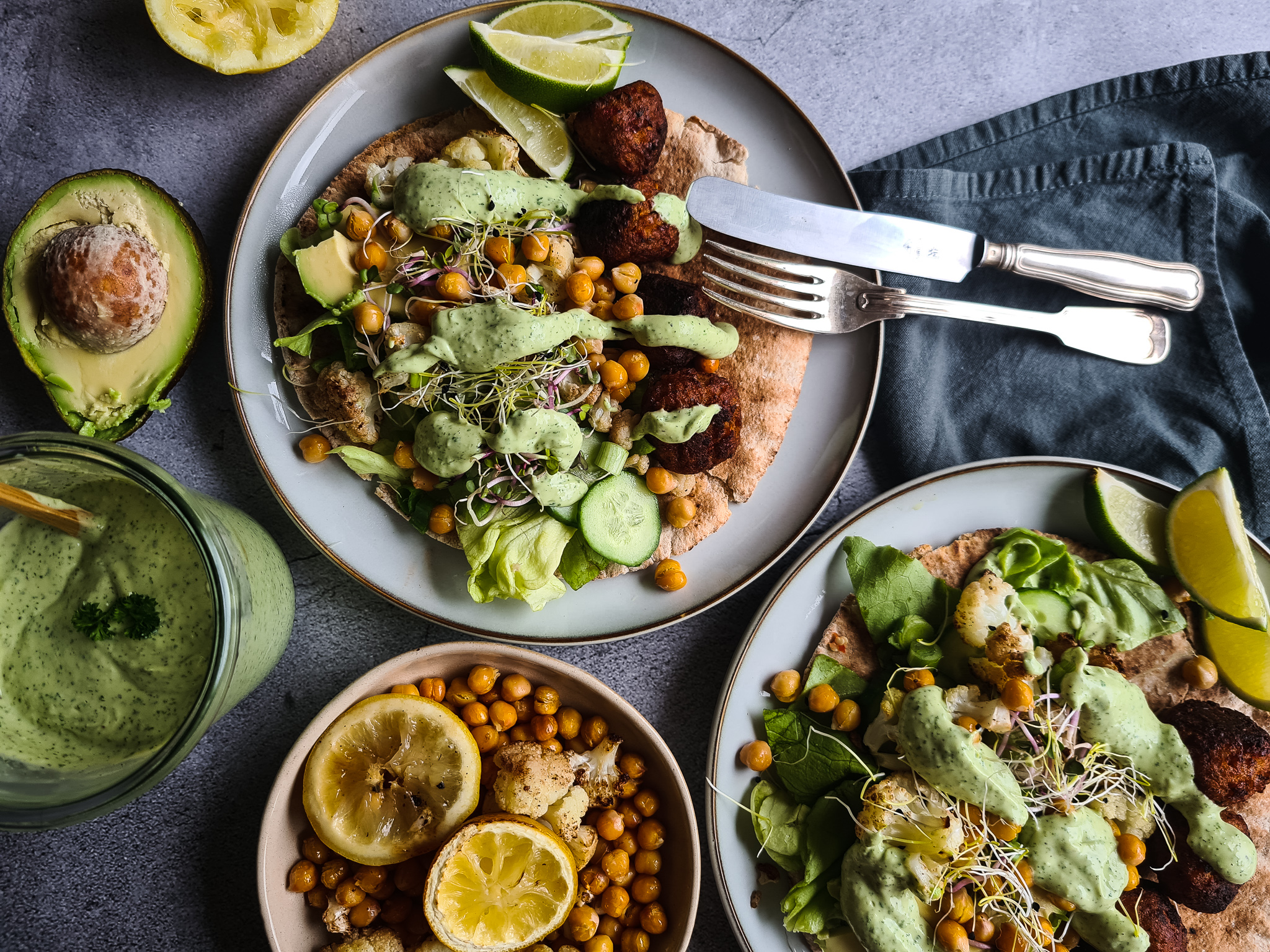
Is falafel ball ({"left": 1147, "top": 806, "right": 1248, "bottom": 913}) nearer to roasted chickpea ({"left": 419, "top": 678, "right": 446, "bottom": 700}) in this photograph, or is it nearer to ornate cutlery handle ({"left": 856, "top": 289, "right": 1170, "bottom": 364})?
ornate cutlery handle ({"left": 856, "top": 289, "right": 1170, "bottom": 364})

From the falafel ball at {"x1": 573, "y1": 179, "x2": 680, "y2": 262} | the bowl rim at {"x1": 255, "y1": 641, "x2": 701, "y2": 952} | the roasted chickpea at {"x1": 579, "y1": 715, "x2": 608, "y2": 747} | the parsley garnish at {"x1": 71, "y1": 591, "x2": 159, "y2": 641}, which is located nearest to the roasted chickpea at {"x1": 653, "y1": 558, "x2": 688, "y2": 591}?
the bowl rim at {"x1": 255, "y1": 641, "x2": 701, "y2": 952}

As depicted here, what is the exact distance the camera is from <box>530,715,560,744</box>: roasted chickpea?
102 inches

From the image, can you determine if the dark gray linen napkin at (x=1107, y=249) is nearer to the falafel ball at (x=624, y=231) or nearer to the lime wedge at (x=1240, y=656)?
the lime wedge at (x=1240, y=656)

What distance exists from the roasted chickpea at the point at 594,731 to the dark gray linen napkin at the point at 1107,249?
1.29 m

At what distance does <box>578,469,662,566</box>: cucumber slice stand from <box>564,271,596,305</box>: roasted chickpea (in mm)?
556

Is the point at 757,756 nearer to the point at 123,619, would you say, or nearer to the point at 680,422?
the point at 680,422

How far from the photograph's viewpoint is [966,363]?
9.45 feet

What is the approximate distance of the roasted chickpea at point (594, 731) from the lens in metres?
2.63

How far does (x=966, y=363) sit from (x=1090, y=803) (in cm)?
148

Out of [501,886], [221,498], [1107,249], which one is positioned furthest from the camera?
[1107,249]

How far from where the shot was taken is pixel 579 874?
2.61 meters

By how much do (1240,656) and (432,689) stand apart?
2591 millimetres

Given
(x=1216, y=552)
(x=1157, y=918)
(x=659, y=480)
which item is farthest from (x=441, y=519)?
(x=1157, y=918)

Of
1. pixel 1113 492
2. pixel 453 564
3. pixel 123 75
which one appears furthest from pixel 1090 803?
pixel 123 75
